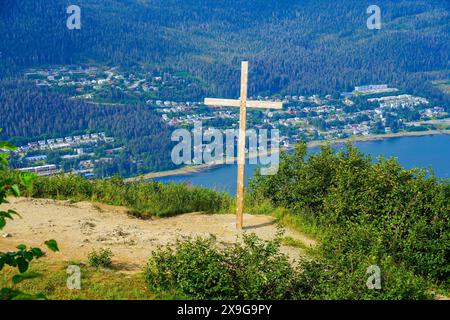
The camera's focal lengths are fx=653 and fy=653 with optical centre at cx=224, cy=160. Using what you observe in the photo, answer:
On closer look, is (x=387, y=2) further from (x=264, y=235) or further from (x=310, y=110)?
(x=264, y=235)

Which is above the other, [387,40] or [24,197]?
[387,40]

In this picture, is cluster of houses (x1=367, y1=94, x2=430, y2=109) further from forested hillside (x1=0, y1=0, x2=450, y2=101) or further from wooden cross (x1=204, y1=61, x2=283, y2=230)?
wooden cross (x1=204, y1=61, x2=283, y2=230)

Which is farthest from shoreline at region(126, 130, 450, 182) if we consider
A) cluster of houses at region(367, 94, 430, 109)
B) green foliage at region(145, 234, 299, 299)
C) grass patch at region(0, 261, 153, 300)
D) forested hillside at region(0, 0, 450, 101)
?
forested hillside at region(0, 0, 450, 101)

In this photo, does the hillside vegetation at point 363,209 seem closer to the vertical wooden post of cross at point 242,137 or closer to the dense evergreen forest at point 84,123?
the vertical wooden post of cross at point 242,137

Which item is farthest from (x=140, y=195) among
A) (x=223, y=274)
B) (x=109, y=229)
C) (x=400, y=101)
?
(x=400, y=101)

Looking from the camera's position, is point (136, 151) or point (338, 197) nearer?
point (338, 197)

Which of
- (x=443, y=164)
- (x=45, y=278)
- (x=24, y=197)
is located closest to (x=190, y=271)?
(x=45, y=278)

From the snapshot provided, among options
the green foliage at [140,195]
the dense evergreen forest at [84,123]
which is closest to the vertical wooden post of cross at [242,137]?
the green foliage at [140,195]
